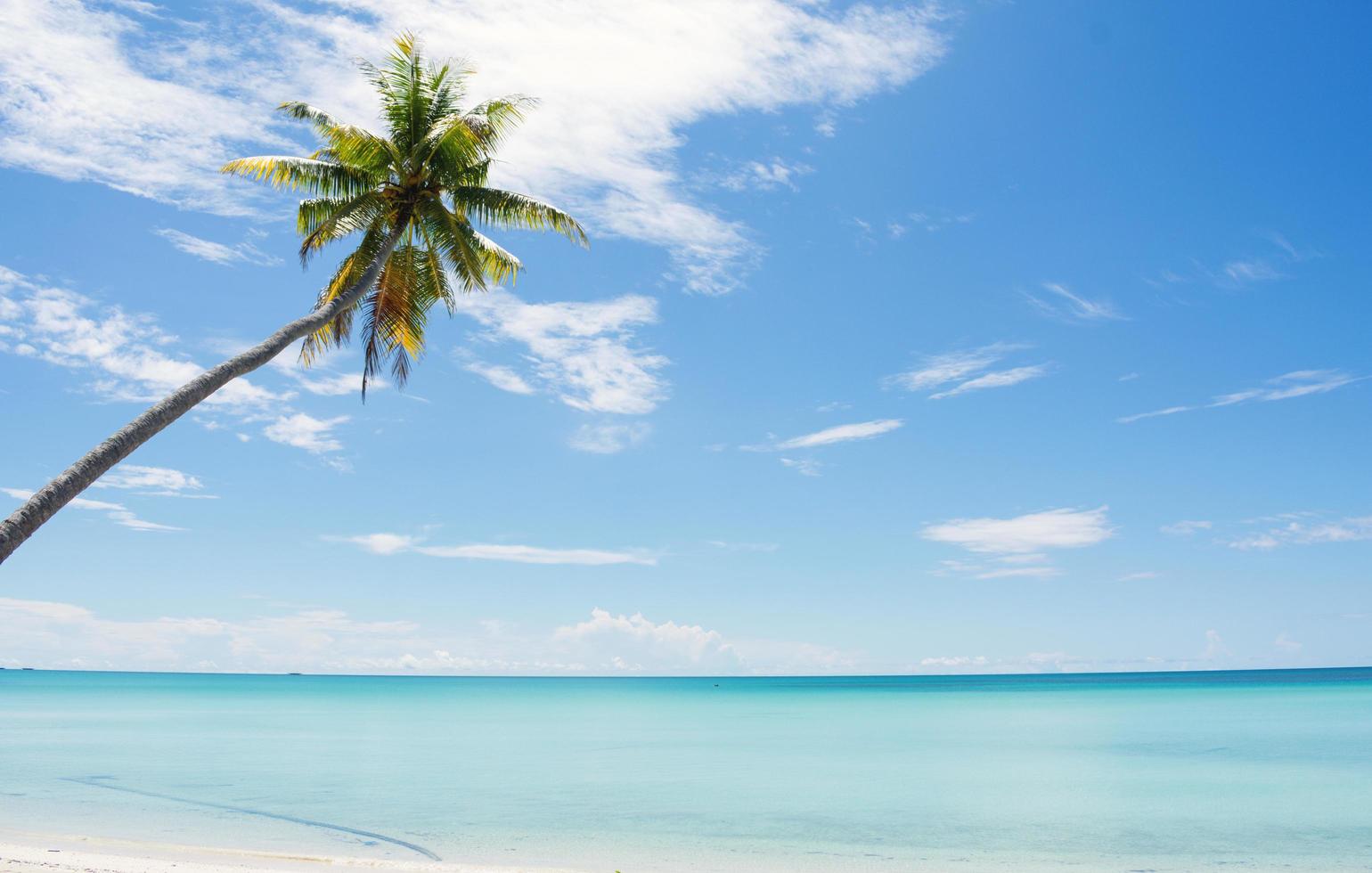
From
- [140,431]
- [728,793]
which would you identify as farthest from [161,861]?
[728,793]

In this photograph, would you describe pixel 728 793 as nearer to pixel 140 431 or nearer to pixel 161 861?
pixel 161 861

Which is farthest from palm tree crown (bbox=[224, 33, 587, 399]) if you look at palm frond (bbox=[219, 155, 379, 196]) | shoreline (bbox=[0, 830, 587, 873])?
shoreline (bbox=[0, 830, 587, 873])

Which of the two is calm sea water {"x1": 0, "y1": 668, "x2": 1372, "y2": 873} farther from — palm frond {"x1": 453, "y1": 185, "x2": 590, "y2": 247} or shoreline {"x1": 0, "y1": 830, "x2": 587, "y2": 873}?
palm frond {"x1": 453, "y1": 185, "x2": 590, "y2": 247}

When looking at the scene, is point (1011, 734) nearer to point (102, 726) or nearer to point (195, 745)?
point (195, 745)

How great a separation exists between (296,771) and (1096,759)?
20146 mm

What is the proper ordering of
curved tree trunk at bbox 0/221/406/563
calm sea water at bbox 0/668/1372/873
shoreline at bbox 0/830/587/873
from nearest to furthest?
curved tree trunk at bbox 0/221/406/563
shoreline at bbox 0/830/587/873
calm sea water at bbox 0/668/1372/873

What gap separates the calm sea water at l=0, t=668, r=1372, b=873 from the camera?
1268 cm

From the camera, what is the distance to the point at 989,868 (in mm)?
11625

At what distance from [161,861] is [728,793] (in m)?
10.4

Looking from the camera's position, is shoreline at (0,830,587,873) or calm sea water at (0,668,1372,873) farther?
calm sea water at (0,668,1372,873)

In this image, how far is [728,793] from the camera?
18094 mm

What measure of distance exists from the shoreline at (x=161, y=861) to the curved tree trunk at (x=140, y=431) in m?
4.54

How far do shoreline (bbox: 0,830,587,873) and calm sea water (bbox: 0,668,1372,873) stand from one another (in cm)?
61

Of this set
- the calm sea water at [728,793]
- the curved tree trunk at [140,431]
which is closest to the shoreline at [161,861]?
the calm sea water at [728,793]
